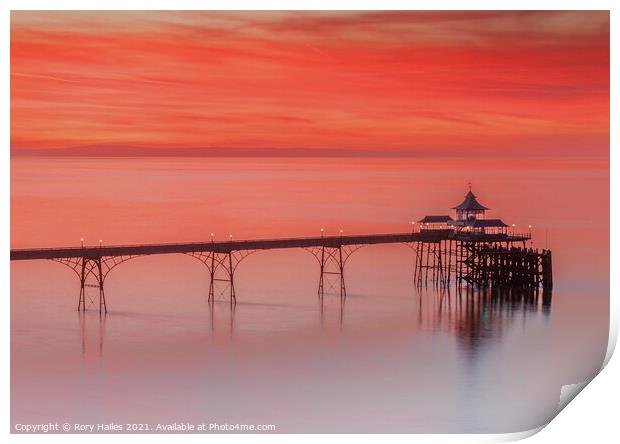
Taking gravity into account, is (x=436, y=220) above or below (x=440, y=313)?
above

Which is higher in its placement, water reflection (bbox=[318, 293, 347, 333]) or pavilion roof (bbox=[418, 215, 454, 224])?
pavilion roof (bbox=[418, 215, 454, 224])

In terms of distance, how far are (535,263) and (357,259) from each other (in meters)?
7.55

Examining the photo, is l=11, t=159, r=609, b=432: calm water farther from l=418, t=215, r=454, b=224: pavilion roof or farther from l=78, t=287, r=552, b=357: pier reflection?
l=418, t=215, r=454, b=224: pavilion roof

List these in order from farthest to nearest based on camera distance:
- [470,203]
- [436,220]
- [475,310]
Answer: [436,220], [470,203], [475,310]

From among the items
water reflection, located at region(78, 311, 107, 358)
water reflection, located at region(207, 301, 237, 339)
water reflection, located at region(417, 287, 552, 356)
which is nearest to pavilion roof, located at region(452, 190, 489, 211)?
water reflection, located at region(417, 287, 552, 356)

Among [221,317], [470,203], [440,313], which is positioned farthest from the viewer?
[470,203]

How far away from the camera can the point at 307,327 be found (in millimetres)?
20406

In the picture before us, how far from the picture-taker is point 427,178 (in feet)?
112

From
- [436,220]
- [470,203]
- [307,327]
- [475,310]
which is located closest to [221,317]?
[307,327]

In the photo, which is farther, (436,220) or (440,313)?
(436,220)

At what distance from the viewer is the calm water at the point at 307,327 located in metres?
14.5

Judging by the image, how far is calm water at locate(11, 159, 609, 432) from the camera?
47.7ft

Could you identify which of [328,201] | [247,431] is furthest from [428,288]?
[328,201]

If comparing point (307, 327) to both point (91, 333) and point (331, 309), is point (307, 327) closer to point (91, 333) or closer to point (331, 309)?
point (331, 309)
